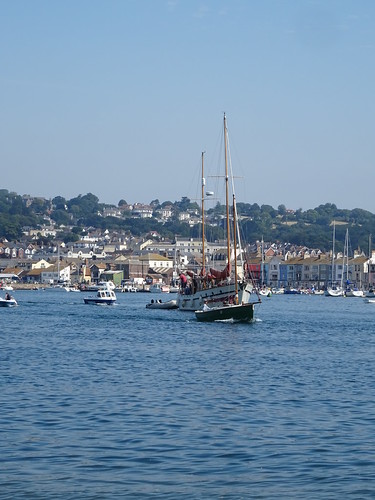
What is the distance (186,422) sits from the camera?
23109 mm

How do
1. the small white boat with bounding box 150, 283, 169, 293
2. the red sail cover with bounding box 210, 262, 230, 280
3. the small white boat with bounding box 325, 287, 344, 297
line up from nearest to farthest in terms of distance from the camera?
1. the red sail cover with bounding box 210, 262, 230, 280
2. the small white boat with bounding box 325, 287, 344, 297
3. the small white boat with bounding box 150, 283, 169, 293

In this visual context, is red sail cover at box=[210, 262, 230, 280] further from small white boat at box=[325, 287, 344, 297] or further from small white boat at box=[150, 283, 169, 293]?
small white boat at box=[150, 283, 169, 293]

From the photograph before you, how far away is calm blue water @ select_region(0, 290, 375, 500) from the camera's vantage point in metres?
17.7

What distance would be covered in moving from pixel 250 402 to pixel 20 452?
7895 millimetres

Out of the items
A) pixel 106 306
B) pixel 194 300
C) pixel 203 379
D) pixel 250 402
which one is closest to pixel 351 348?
pixel 203 379

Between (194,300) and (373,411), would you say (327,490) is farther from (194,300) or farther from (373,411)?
(194,300)

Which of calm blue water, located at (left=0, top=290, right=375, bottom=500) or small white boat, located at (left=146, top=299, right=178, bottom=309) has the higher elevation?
small white boat, located at (left=146, top=299, right=178, bottom=309)

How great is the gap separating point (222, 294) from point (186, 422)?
44326 mm

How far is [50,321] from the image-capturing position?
67.9 metres

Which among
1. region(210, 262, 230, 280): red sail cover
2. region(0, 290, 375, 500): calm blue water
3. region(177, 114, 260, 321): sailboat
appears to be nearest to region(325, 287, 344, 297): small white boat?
region(177, 114, 260, 321): sailboat

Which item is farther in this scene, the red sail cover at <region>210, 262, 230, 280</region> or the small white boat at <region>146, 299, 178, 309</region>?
the small white boat at <region>146, 299, 178, 309</region>

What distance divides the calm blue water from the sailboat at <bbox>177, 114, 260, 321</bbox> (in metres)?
17.0

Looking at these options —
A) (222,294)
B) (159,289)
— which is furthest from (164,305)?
(159,289)

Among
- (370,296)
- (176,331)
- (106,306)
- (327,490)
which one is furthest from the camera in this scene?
(370,296)
